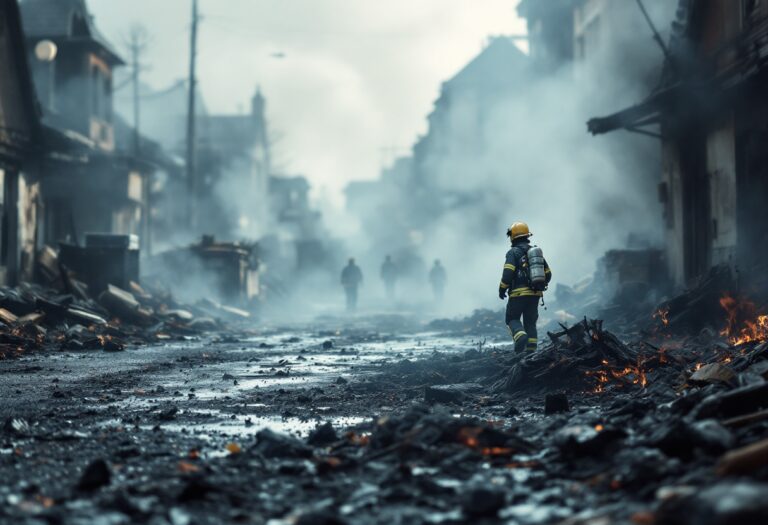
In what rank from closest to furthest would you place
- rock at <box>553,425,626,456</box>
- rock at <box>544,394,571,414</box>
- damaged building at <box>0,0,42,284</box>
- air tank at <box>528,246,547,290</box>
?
rock at <box>553,425,626,456</box> < rock at <box>544,394,571,414</box> < air tank at <box>528,246,547,290</box> < damaged building at <box>0,0,42,284</box>

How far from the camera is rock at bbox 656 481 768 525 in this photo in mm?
3541

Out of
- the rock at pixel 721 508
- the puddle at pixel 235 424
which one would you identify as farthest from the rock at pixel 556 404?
the rock at pixel 721 508

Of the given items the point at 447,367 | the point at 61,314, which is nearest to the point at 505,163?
the point at 61,314

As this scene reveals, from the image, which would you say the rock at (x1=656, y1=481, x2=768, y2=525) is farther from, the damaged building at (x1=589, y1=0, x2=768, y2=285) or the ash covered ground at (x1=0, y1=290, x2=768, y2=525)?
the damaged building at (x1=589, y1=0, x2=768, y2=285)

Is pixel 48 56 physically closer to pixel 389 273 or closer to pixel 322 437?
pixel 389 273

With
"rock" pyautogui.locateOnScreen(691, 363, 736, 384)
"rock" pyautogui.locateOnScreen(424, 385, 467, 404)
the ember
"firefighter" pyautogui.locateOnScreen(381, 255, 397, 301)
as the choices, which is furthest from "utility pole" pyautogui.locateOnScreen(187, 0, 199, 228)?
"rock" pyautogui.locateOnScreen(691, 363, 736, 384)

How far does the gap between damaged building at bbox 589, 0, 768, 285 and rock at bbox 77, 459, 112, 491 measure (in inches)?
445

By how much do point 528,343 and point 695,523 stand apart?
8256 millimetres

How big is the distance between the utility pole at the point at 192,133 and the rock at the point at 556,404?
83.9ft

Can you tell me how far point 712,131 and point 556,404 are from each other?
10.7 m

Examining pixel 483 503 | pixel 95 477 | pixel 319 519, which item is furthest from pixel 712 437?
pixel 95 477

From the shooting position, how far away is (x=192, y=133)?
109 ft

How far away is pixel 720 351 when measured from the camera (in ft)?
35.7

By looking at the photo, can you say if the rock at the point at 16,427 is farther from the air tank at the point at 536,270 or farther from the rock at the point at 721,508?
the air tank at the point at 536,270
